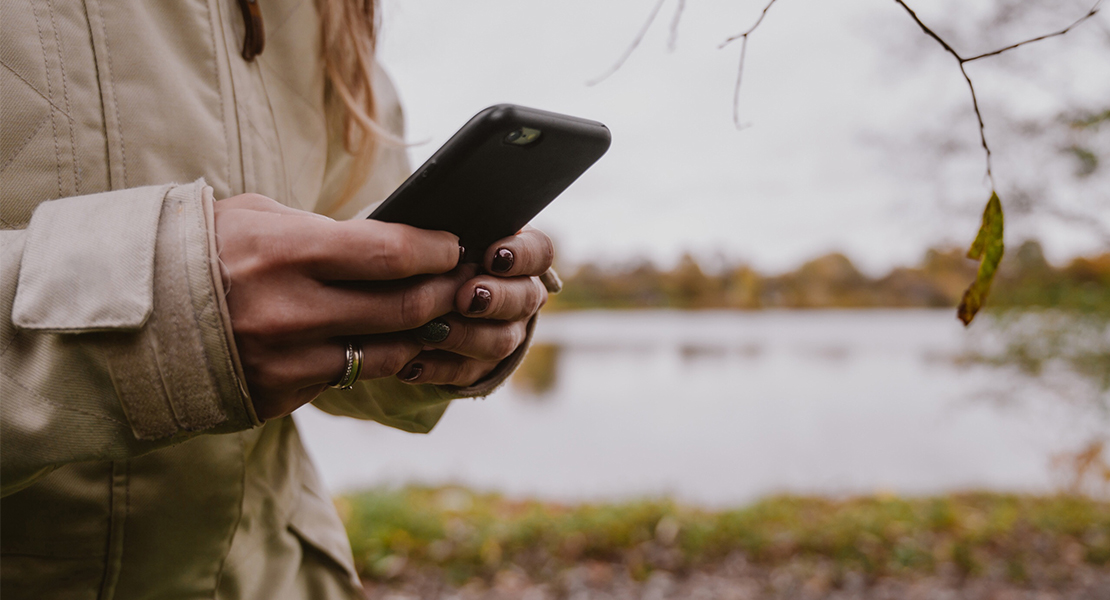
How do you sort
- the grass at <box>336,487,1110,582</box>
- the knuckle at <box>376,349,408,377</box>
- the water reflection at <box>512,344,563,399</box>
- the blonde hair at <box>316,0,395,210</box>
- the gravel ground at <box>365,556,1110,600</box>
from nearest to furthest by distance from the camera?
1. the knuckle at <box>376,349,408,377</box>
2. the blonde hair at <box>316,0,395,210</box>
3. the gravel ground at <box>365,556,1110,600</box>
4. the grass at <box>336,487,1110,582</box>
5. the water reflection at <box>512,344,563,399</box>

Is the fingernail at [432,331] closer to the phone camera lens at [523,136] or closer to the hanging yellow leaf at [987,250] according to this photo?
the phone camera lens at [523,136]

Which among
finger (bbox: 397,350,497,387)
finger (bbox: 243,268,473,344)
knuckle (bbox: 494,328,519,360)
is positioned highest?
Result: finger (bbox: 243,268,473,344)

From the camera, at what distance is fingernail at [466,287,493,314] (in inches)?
25.0

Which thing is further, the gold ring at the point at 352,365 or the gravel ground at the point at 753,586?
the gravel ground at the point at 753,586

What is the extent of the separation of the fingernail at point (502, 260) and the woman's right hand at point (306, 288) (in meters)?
0.11

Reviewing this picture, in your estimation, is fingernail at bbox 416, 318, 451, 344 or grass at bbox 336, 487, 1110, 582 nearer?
fingernail at bbox 416, 318, 451, 344

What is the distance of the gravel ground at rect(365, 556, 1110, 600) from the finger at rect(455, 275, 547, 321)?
280cm

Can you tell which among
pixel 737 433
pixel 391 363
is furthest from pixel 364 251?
pixel 737 433

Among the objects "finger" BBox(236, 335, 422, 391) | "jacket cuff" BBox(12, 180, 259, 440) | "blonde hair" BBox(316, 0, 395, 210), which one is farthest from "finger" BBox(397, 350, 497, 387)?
"blonde hair" BBox(316, 0, 395, 210)

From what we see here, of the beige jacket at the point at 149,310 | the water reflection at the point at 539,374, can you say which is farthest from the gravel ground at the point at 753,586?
the water reflection at the point at 539,374

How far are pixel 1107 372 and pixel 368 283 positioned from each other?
19.5 ft

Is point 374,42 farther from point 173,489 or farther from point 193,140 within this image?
point 173,489

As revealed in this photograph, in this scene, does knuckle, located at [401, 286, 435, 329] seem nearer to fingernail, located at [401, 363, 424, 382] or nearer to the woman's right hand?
the woman's right hand

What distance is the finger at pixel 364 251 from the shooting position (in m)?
0.51
